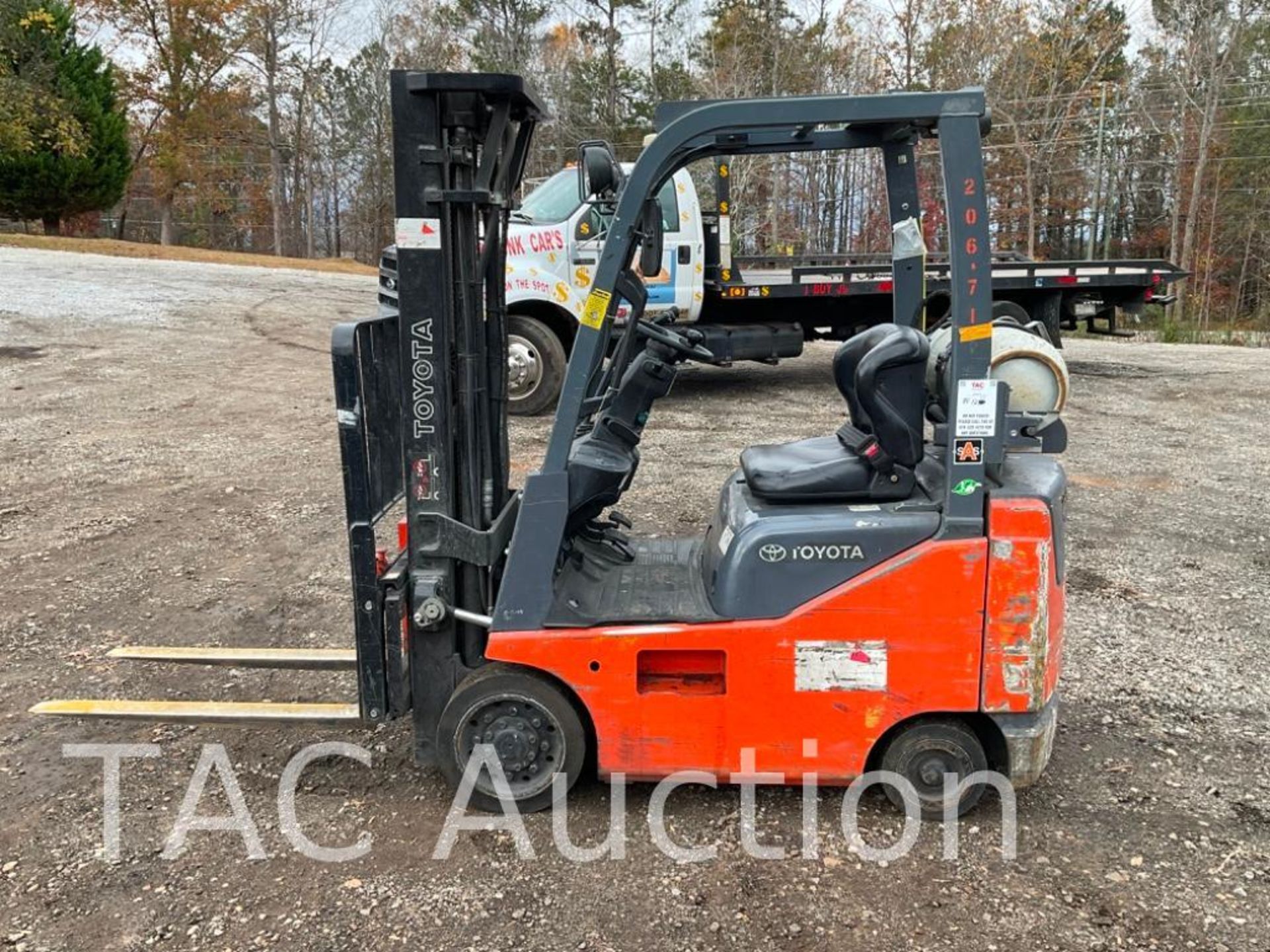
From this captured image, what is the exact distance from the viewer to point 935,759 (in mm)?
3230

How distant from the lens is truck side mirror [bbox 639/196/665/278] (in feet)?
9.98

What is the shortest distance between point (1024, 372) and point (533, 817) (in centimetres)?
221

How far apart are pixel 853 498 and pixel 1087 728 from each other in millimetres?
1554

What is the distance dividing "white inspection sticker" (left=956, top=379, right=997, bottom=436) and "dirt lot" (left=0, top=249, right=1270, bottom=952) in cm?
132

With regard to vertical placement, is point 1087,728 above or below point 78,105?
below

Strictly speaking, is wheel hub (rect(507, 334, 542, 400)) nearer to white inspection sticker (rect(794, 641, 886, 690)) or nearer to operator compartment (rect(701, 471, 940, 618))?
operator compartment (rect(701, 471, 940, 618))

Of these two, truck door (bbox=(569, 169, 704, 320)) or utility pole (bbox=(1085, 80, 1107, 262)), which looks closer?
truck door (bbox=(569, 169, 704, 320))

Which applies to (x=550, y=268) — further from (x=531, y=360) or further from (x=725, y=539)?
(x=725, y=539)

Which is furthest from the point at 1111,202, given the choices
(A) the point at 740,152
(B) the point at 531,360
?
(A) the point at 740,152

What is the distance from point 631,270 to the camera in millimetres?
3115

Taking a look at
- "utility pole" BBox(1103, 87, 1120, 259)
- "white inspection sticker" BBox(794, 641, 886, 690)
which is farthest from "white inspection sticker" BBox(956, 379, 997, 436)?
"utility pole" BBox(1103, 87, 1120, 259)

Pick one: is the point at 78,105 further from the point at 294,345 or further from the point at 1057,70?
the point at 1057,70

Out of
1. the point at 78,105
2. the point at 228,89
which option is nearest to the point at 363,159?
the point at 228,89

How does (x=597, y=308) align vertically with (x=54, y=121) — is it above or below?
below
